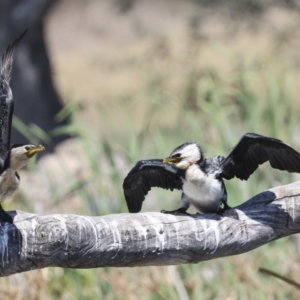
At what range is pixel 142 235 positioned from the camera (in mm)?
2361

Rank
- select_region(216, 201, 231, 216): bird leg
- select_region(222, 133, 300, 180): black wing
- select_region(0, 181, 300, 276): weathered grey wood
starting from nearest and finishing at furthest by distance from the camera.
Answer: select_region(0, 181, 300, 276): weathered grey wood < select_region(222, 133, 300, 180): black wing < select_region(216, 201, 231, 216): bird leg

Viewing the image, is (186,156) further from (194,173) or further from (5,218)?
(5,218)

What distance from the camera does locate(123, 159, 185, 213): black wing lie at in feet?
8.41

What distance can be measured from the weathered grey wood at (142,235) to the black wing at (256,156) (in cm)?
11

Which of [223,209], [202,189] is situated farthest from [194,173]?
[223,209]

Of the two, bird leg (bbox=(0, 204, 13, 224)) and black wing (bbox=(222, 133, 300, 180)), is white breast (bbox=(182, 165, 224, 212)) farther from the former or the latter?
bird leg (bbox=(0, 204, 13, 224))

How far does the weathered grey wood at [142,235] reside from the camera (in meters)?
2.22

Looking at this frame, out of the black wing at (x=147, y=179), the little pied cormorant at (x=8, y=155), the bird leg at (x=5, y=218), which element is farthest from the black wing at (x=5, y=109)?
the black wing at (x=147, y=179)

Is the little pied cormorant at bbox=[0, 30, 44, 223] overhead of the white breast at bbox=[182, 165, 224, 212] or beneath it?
overhead

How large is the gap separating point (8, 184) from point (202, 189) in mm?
593

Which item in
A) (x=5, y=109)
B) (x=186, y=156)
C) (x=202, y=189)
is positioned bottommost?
(x=202, y=189)

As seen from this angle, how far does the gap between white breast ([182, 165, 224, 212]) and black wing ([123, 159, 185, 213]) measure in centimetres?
5

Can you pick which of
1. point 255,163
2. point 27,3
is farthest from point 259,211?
point 27,3

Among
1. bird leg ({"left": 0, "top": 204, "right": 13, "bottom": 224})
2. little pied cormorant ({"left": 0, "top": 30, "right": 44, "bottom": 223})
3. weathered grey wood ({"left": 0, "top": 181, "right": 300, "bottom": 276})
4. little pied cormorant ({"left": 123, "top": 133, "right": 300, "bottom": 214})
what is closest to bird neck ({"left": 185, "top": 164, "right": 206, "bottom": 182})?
little pied cormorant ({"left": 123, "top": 133, "right": 300, "bottom": 214})
